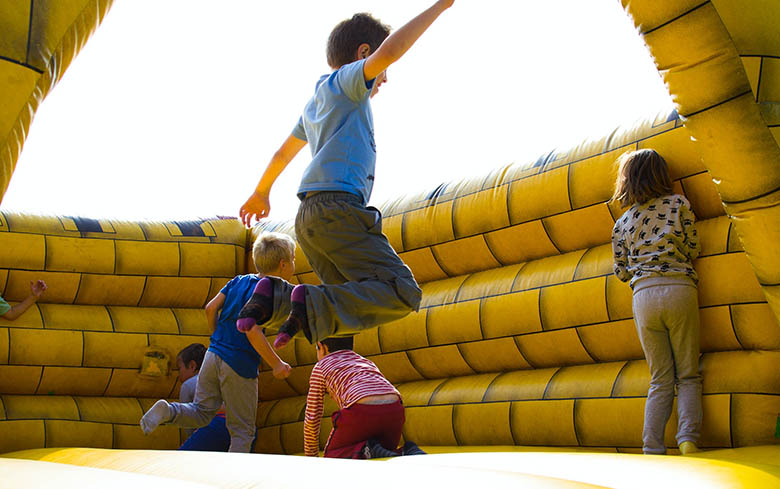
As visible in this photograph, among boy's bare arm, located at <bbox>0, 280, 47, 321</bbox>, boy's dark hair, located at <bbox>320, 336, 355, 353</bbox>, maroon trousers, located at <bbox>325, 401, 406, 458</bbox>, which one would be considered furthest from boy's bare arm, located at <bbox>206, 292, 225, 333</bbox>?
boy's bare arm, located at <bbox>0, 280, 47, 321</bbox>

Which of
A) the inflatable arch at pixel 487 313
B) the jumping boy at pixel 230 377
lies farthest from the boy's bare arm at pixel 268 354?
the inflatable arch at pixel 487 313

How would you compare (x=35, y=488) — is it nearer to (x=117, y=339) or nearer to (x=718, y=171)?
(x=718, y=171)

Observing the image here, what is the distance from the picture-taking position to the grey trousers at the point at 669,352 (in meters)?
1.73

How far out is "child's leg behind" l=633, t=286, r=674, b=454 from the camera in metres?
1.73

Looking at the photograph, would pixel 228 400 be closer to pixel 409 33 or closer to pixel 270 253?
pixel 270 253

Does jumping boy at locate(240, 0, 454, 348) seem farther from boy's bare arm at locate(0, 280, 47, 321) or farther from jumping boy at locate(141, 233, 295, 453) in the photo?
boy's bare arm at locate(0, 280, 47, 321)

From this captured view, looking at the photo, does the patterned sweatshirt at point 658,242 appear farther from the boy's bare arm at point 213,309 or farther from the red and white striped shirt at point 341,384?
the boy's bare arm at point 213,309

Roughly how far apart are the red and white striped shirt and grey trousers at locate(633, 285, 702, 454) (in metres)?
0.61

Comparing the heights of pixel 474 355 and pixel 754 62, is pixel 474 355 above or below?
below

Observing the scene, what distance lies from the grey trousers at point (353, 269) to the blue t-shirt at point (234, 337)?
0.89 meters

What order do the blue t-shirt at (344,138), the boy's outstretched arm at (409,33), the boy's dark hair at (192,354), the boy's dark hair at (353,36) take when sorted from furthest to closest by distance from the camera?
the boy's dark hair at (192,354)
the boy's dark hair at (353,36)
the blue t-shirt at (344,138)
the boy's outstretched arm at (409,33)

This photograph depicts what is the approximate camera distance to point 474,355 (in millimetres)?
2375

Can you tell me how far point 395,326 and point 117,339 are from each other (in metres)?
1.09

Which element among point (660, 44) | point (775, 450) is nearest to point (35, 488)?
point (660, 44)
